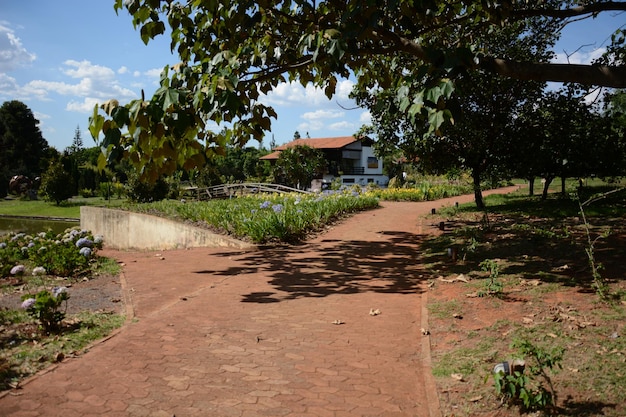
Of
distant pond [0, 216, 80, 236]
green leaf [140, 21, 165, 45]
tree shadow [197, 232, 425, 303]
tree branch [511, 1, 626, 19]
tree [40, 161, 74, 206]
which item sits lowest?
distant pond [0, 216, 80, 236]

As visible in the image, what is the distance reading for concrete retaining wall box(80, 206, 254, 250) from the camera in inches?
492

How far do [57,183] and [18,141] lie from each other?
720 inches

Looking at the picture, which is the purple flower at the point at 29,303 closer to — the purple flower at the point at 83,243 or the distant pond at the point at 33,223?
the purple flower at the point at 83,243

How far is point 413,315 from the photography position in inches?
231

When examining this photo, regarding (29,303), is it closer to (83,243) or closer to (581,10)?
(83,243)

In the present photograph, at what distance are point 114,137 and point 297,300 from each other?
136 inches

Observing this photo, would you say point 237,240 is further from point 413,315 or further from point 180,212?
point 413,315

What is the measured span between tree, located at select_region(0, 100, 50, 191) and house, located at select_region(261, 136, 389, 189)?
85.7 feet

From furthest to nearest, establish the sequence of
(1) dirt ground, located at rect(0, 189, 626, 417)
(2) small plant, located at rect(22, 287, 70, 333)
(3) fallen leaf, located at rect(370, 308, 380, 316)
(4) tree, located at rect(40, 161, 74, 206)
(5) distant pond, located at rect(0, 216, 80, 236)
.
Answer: (4) tree, located at rect(40, 161, 74, 206) → (5) distant pond, located at rect(0, 216, 80, 236) → (3) fallen leaf, located at rect(370, 308, 380, 316) → (2) small plant, located at rect(22, 287, 70, 333) → (1) dirt ground, located at rect(0, 189, 626, 417)

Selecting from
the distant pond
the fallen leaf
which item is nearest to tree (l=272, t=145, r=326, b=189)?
the distant pond

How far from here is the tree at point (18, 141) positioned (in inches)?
1970

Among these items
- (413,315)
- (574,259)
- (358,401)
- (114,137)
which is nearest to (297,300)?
(413,315)

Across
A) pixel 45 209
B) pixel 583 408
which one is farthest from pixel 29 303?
pixel 45 209

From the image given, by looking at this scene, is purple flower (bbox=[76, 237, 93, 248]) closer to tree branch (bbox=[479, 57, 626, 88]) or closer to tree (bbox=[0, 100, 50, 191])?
tree branch (bbox=[479, 57, 626, 88])
